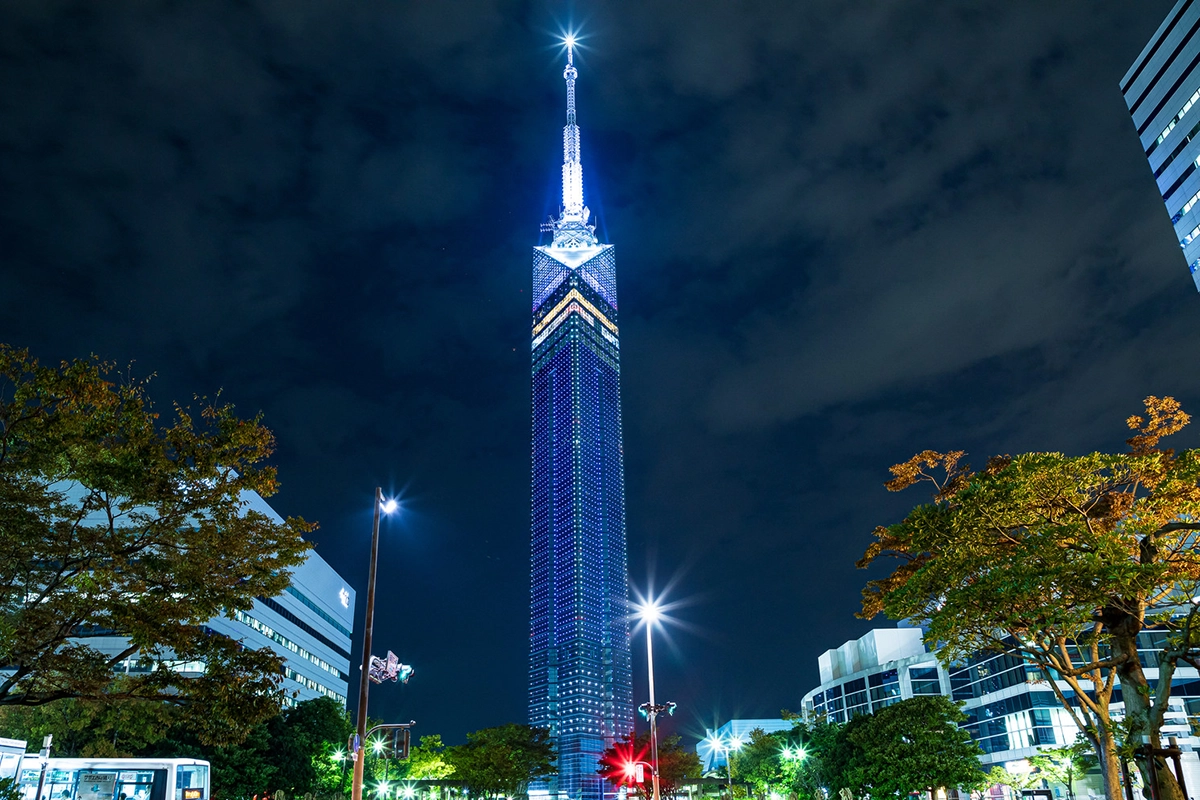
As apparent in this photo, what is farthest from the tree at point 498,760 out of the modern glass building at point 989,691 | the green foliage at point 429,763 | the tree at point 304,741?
the modern glass building at point 989,691

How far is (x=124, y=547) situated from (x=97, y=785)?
54.9ft

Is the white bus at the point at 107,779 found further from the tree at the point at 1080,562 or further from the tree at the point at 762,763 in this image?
the tree at the point at 762,763

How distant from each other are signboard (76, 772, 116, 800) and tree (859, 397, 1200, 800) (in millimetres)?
28833

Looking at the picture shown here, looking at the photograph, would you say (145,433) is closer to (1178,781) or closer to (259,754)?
(1178,781)

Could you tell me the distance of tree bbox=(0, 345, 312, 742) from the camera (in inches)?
771

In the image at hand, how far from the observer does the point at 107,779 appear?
3117cm

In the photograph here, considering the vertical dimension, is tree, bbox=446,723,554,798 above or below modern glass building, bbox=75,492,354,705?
below

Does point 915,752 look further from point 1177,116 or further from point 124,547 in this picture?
point 1177,116

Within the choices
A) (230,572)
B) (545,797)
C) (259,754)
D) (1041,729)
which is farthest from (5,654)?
(545,797)

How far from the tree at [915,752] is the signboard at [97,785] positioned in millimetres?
39416

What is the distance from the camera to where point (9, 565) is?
2027 cm

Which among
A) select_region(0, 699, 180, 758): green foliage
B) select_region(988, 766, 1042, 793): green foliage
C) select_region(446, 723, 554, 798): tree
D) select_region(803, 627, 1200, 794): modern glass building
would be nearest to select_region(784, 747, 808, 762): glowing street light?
select_region(803, 627, 1200, 794): modern glass building

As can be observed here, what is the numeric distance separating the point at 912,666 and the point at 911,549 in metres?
95.4

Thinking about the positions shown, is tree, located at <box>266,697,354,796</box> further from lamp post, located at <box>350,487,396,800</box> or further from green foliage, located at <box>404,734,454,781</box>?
lamp post, located at <box>350,487,396,800</box>
